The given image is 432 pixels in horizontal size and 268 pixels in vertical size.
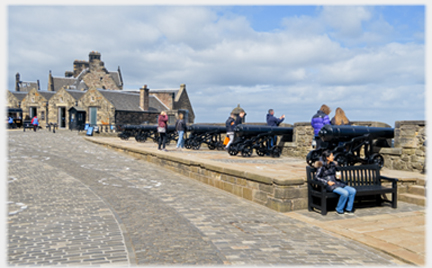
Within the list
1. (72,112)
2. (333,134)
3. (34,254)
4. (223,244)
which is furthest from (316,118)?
(72,112)

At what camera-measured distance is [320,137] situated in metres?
8.06

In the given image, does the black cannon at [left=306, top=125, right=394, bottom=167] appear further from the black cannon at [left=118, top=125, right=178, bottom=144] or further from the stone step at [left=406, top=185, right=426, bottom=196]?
the black cannon at [left=118, top=125, right=178, bottom=144]

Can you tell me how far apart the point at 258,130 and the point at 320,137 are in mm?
4863

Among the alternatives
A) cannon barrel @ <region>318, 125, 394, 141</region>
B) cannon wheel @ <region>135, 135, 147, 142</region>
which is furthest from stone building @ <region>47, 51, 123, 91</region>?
cannon barrel @ <region>318, 125, 394, 141</region>

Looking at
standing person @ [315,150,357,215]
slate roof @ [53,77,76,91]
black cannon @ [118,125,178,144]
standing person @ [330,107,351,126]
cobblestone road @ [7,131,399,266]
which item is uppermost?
slate roof @ [53,77,76,91]

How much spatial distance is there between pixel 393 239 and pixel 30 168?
9.83 meters

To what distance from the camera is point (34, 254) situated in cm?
416

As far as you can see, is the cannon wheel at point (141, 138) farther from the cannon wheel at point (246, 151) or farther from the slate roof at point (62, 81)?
the slate roof at point (62, 81)

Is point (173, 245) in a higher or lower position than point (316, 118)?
lower

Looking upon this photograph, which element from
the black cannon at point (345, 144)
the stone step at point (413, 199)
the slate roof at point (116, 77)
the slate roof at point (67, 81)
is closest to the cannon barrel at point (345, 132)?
the black cannon at point (345, 144)

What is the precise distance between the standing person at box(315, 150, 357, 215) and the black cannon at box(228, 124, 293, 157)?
6.09m

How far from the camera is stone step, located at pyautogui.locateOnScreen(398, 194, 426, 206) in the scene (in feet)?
23.5

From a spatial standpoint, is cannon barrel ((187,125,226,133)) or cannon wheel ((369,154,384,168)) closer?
cannon wheel ((369,154,384,168))

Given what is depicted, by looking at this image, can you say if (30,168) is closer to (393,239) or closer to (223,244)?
(223,244)
